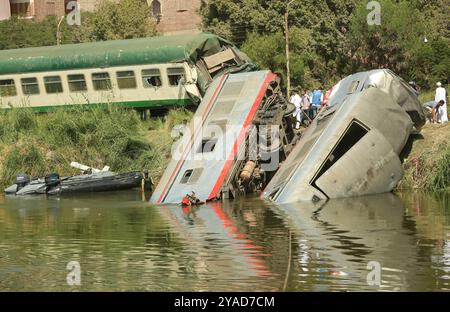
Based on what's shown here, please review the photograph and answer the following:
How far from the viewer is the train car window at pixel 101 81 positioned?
121 ft

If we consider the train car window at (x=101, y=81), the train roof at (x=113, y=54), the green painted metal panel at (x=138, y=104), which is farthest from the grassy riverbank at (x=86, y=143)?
the train roof at (x=113, y=54)

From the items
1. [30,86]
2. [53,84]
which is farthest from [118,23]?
[53,84]

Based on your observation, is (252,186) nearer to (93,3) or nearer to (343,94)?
(343,94)

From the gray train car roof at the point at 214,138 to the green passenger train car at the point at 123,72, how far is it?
5.25 m

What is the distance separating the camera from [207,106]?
97.2 ft

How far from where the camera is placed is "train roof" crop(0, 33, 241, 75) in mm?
36031

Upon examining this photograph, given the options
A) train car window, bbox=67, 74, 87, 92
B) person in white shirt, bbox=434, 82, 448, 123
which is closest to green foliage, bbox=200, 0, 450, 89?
train car window, bbox=67, 74, 87, 92

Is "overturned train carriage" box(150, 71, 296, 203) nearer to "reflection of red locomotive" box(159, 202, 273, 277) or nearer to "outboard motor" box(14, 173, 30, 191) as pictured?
"reflection of red locomotive" box(159, 202, 273, 277)

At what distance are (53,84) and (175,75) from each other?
4.95m

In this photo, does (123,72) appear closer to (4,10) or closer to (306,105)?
(306,105)

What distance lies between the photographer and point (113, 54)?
36844 millimetres
